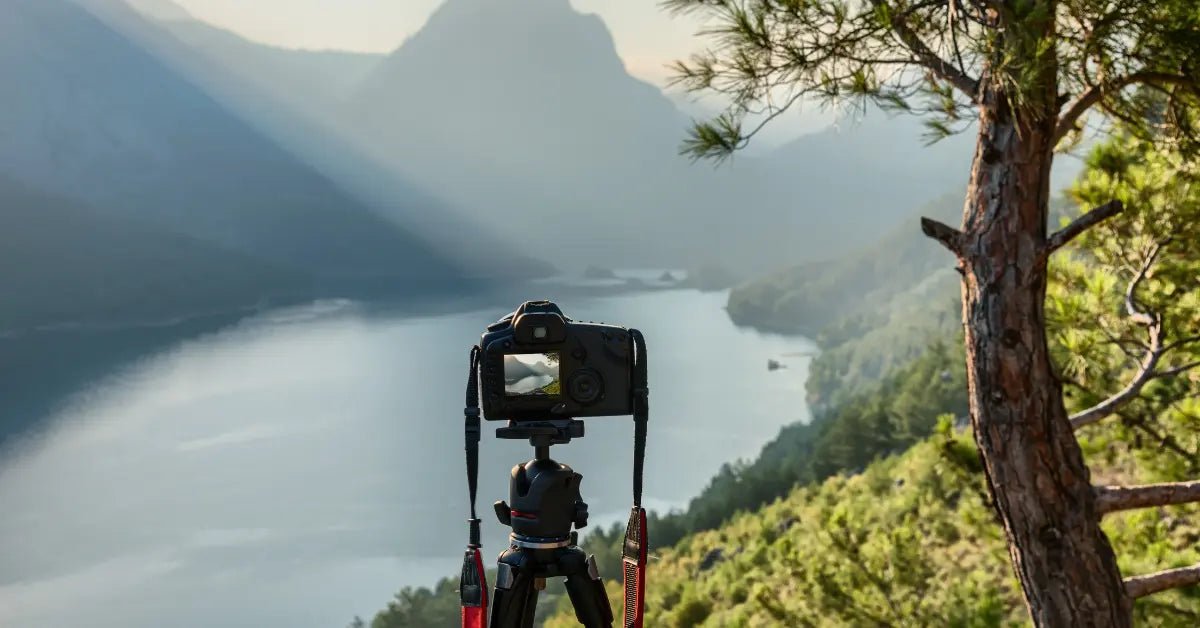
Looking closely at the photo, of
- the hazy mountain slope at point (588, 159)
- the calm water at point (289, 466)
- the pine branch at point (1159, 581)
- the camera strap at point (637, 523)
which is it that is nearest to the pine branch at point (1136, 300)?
the pine branch at point (1159, 581)

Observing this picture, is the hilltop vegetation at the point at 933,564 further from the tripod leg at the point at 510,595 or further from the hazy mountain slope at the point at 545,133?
the hazy mountain slope at the point at 545,133

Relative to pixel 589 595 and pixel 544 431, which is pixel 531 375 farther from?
pixel 589 595

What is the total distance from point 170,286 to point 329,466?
7.37 meters

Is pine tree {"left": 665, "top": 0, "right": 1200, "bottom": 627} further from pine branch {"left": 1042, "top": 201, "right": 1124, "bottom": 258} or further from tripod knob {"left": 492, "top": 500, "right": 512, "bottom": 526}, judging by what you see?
tripod knob {"left": 492, "top": 500, "right": 512, "bottom": 526}

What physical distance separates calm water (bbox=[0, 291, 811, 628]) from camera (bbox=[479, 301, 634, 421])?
18.4 m

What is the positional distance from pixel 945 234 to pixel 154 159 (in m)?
35.4

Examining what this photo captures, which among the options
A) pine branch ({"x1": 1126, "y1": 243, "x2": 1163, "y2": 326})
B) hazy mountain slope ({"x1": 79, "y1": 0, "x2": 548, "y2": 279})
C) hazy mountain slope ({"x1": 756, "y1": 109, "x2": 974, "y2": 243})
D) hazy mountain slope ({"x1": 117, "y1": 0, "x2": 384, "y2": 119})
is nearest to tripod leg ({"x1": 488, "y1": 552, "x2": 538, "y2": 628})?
pine branch ({"x1": 1126, "y1": 243, "x2": 1163, "y2": 326})

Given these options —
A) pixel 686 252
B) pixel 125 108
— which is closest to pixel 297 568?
pixel 125 108

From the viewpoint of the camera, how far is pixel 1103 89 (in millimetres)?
1672

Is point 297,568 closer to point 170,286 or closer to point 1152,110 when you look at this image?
point 170,286

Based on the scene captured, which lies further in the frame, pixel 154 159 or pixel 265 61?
pixel 265 61

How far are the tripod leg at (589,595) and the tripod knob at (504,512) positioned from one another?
11 centimetres

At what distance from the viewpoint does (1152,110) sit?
2025 millimetres

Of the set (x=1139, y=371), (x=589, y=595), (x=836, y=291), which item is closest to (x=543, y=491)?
(x=589, y=595)
